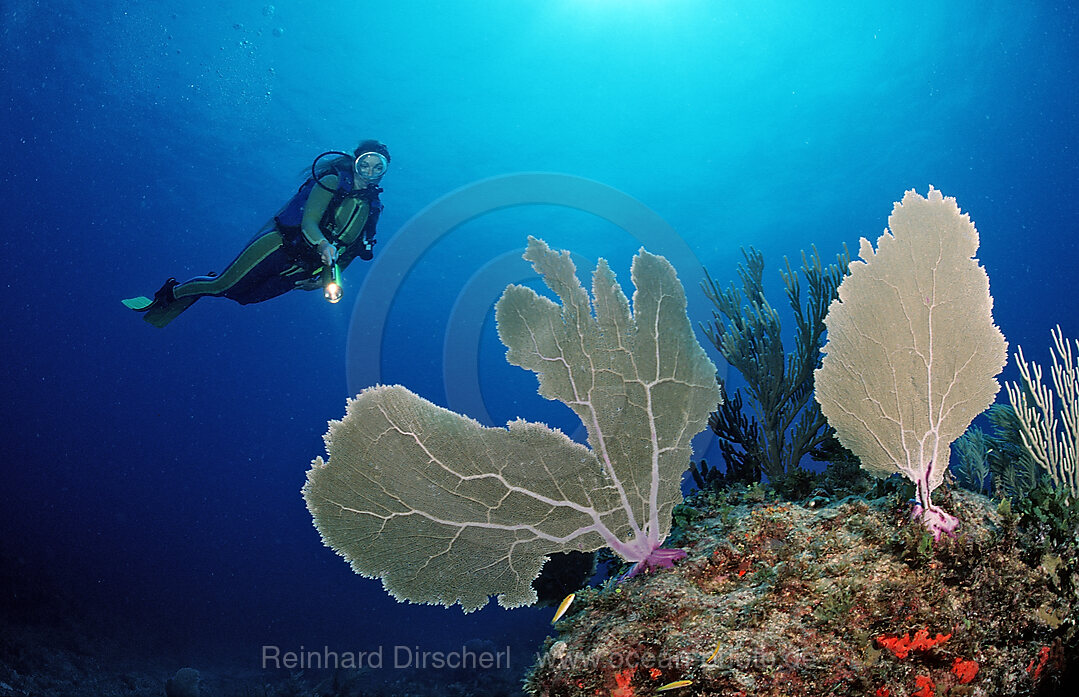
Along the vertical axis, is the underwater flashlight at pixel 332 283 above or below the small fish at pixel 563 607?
above

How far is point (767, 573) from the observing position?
2.26m

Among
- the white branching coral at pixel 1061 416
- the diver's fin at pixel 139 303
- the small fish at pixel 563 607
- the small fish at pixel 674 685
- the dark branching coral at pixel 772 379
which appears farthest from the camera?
the diver's fin at pixel 139 303

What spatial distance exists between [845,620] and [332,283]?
20.4 feet

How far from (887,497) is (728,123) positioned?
26488 mm

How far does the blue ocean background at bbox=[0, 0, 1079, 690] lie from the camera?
19.7 meters

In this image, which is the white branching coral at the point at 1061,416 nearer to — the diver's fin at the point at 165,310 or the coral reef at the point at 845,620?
the coral reef at the point at 845,620

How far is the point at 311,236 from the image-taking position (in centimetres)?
663

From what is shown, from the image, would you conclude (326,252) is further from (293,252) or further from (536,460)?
(536,460)

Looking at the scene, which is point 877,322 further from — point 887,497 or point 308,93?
point 308,93

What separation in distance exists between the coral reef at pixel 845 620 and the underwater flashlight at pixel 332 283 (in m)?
5.16

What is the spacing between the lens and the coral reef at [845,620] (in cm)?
195

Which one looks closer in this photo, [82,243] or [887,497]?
[887,497]

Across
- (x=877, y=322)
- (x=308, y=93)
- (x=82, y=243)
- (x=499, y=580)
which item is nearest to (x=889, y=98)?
(x=308, y=93)

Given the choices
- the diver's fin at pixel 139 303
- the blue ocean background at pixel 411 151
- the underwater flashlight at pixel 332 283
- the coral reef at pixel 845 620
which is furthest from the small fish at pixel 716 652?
the blue ocean background at pixel 411 151
